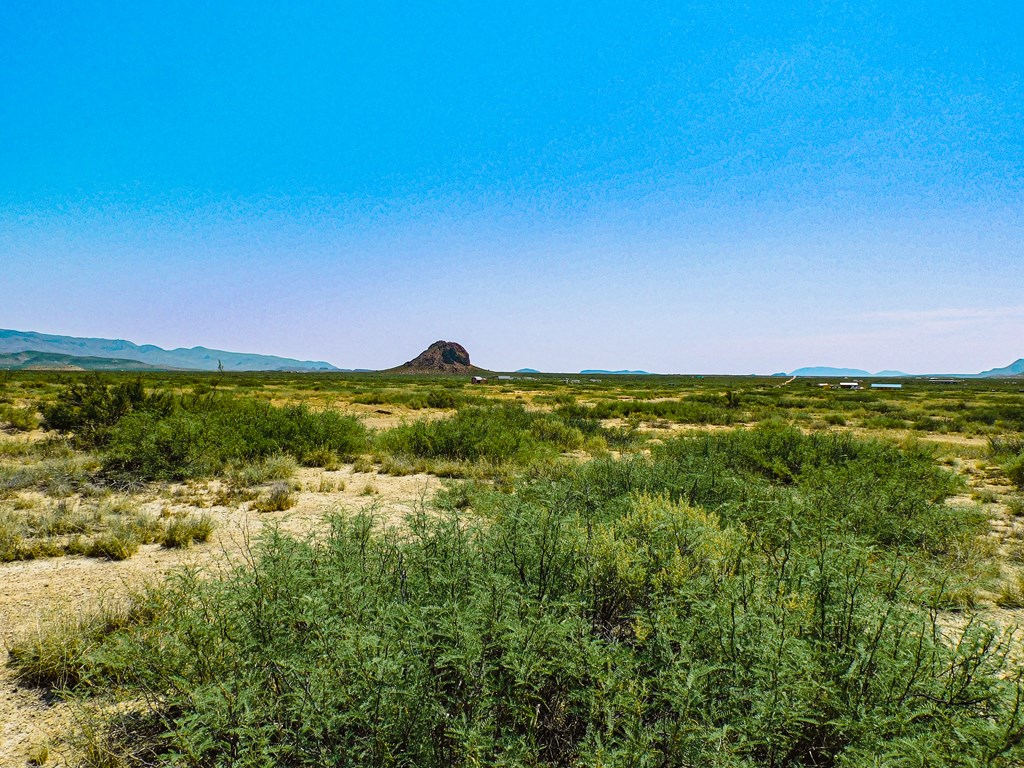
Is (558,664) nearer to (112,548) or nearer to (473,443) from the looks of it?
(112,548)

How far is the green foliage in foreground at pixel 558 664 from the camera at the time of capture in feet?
7.18

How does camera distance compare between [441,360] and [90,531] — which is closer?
[90,531]

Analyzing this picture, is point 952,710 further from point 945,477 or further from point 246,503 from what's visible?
point 246,503

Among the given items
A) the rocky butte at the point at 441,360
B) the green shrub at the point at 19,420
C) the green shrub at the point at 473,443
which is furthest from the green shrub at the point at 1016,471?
the rocky butte at the point at 441,360

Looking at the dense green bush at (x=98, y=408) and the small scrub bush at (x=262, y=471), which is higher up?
the dense green bush at (x=98, y=408)

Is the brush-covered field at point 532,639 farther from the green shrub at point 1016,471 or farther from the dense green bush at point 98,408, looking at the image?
the dense green bush at point 98,408

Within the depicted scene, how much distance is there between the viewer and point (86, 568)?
550 cm

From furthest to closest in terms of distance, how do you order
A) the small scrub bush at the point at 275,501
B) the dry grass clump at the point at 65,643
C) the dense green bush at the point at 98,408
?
the dense green bush at the point at 98,408 → the small scrub bush at the point at 275,501 → the dry grass clump at the point at 65,643

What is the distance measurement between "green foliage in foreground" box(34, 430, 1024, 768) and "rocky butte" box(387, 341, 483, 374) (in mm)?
170436

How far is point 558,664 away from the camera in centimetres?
255

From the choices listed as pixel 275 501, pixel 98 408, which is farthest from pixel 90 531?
pixel 98 408

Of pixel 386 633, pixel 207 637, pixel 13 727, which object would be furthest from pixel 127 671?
pixel 386 633

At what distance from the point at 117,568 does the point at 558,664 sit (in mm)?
5706

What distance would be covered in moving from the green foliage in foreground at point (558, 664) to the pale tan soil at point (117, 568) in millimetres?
333
